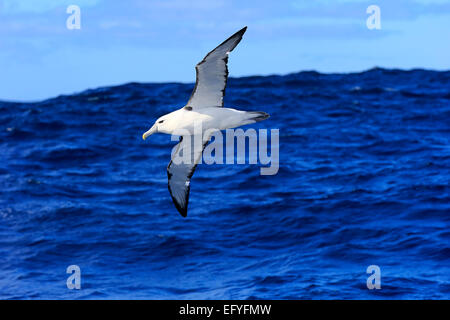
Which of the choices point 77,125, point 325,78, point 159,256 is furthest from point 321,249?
point 325,78

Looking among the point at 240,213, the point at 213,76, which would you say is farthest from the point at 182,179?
the point at 240,213

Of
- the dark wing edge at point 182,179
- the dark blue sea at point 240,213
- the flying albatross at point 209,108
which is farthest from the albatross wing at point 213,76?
the dark blue sea at point 240,213

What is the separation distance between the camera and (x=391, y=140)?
38.8 metres

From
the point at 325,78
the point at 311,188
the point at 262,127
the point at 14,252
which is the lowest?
the point at 14,252

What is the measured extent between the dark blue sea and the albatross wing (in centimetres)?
942

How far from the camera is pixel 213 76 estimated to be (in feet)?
43.8

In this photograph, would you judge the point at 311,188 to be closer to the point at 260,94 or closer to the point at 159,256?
the point at 159,256

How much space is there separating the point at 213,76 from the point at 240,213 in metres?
16.6

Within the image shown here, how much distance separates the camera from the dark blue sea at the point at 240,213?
23.0 meters

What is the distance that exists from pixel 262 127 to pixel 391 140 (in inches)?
356

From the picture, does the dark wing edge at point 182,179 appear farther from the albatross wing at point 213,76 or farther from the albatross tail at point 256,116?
the albatross tail at point 256,116

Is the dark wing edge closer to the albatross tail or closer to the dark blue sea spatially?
the albatross tail

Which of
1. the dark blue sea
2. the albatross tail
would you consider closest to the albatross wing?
the albatross tail

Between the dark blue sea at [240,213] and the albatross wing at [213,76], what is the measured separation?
9.42m
